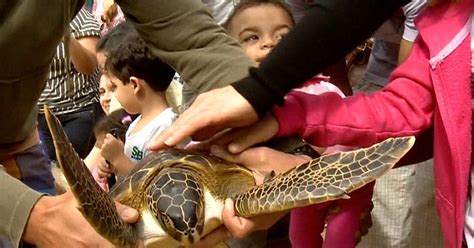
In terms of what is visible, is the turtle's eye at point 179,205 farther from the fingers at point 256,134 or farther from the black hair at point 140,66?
the black hair at point 140,66

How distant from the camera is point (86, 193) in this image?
0.77 m

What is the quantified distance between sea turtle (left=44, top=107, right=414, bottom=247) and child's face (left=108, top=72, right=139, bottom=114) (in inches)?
36.1

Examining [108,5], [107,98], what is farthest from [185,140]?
[108,5]

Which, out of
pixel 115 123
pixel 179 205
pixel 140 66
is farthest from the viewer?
pixel 115 123

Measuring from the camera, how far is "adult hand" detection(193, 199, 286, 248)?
0.88 meters

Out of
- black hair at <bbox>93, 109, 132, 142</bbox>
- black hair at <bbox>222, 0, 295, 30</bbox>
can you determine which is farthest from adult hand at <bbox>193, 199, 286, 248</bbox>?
black hair at <bbox>93, 109, 132, 142</bbox>

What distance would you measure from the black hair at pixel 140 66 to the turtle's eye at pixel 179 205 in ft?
3.03

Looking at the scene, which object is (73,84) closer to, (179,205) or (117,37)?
(117,37)

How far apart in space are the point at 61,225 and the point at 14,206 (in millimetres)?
63

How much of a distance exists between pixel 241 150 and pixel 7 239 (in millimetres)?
312

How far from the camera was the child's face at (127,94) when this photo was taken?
74.1 inches

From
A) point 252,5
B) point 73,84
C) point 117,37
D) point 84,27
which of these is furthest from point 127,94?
point 73,84

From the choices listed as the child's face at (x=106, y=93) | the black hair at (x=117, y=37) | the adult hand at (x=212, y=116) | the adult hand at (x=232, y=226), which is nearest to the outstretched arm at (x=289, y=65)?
the adult hand at (x=212, y=116)

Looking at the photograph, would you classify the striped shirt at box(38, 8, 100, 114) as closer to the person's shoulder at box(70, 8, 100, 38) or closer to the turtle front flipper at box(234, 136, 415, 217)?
the person's shoulder at box(70, 8, 100, 38)
